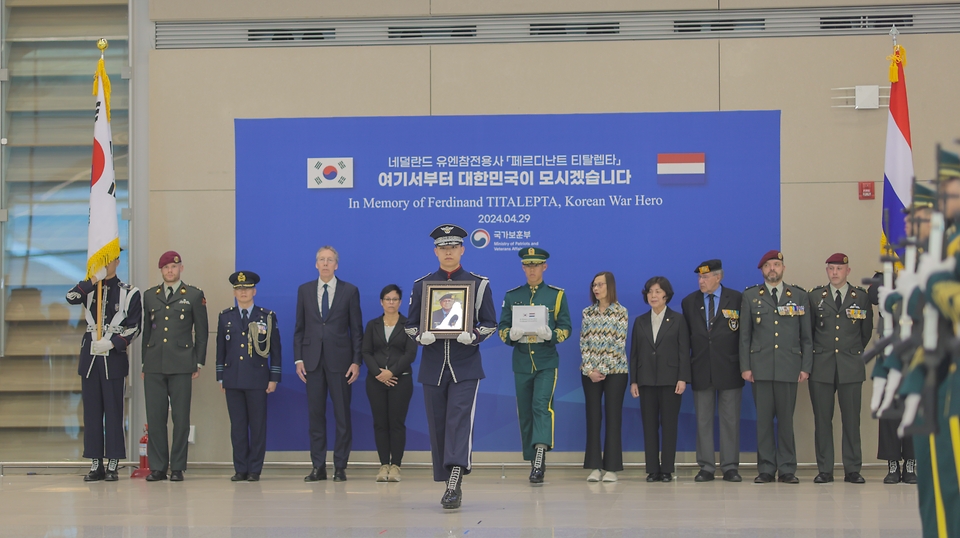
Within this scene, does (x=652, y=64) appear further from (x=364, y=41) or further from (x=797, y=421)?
(x=797, y=421)

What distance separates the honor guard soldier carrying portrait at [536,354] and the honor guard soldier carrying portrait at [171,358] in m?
2.58

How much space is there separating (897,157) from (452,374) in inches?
165

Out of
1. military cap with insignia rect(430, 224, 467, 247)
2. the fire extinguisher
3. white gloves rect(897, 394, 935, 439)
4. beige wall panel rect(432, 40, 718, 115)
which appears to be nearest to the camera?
white gloves rect(897, 394, 935, 439)

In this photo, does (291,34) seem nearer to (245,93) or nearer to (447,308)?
(245,93)

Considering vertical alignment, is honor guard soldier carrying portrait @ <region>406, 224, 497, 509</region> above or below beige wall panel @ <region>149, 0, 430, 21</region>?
below

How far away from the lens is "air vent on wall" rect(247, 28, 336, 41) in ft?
29.0

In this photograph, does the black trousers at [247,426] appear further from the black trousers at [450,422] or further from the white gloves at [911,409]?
the white gloves at [911,409]

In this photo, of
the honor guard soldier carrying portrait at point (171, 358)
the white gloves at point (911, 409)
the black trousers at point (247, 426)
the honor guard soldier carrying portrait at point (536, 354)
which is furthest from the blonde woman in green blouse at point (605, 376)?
the white gloves at point (911, 409)

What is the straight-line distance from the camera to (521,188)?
857cm

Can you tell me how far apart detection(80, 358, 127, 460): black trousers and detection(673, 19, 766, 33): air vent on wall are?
5.69 m

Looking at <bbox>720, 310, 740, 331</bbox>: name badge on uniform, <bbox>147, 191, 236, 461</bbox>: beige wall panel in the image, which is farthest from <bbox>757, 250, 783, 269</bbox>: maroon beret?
<bbox>147, 191, 236, 461</bbox>: beige wall panel

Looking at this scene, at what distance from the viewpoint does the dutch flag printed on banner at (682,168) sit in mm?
8461

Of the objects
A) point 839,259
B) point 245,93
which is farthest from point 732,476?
point 245,93

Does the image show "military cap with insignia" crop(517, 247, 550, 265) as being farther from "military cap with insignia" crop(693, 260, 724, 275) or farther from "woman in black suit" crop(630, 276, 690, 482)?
"military cap with insignia" crop(693, 260, 724, 275)
